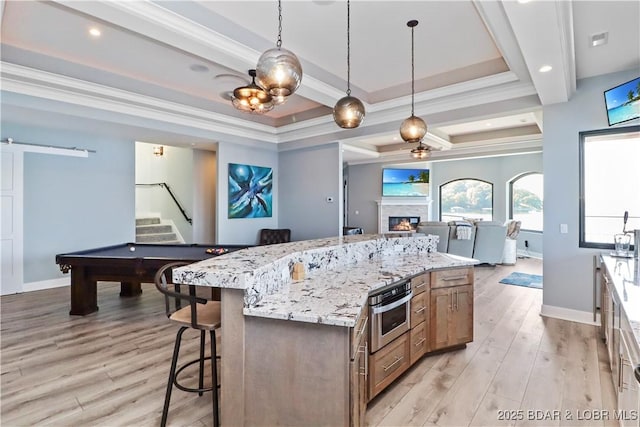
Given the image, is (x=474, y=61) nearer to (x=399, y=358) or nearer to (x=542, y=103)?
(x=542, y=103)

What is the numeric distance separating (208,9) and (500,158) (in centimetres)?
998

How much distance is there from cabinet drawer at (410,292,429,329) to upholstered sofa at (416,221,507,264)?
460cm

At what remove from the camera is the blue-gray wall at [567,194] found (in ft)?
12.8

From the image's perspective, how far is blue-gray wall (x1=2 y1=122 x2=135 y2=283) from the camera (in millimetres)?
5379

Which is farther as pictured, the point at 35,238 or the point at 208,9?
the point at 35,238

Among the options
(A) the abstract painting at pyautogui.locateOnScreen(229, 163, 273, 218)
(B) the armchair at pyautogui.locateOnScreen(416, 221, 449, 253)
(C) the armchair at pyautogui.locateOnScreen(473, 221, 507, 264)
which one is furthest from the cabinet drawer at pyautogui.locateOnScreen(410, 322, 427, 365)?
(C) the armchair at pyautogui.locateOnScreen(473, 221, 507, 264)

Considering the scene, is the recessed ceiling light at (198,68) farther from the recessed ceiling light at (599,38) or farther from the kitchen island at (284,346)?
the recessed ceiling light at (599,38)

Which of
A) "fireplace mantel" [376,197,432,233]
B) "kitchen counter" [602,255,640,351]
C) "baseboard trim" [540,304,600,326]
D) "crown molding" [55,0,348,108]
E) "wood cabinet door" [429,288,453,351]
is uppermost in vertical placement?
"crown molding" [55,0,348,108]

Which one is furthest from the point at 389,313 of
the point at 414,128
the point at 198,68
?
the point at 198,68

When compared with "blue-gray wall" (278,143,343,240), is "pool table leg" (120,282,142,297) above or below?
below

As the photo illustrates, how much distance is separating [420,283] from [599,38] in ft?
9.48

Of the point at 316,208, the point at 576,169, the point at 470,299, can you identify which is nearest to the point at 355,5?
the point at 470,299

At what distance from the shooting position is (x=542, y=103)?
13.4 ft

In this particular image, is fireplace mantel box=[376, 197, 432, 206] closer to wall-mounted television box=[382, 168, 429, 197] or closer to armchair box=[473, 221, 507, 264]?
wall-mounted television box=[382, 168, 429, 197]
